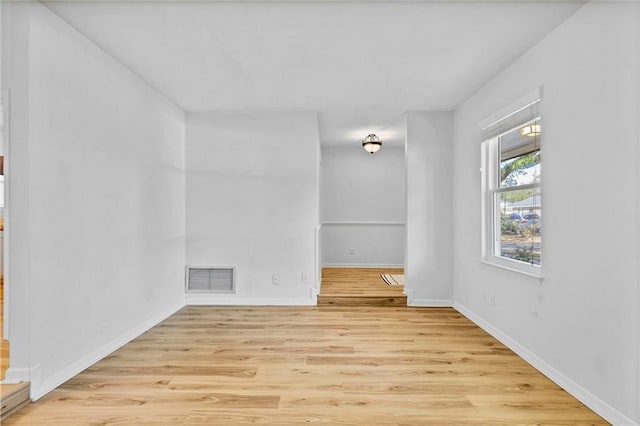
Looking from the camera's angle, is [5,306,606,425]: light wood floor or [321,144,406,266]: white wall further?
[321,144,406,266]: white wall

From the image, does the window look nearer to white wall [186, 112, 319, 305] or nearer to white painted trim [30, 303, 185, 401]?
white wall [186, 112, 319, 305]

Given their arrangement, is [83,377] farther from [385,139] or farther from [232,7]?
[385,139]

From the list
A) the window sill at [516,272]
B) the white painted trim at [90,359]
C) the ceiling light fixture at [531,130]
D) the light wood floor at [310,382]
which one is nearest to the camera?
the light wood floor at [310,382]

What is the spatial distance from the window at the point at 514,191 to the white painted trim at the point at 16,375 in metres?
3.72

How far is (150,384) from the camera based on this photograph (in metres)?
2.58

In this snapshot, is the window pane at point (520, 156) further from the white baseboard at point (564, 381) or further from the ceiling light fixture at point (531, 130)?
the white baseboard at point (564, 381)

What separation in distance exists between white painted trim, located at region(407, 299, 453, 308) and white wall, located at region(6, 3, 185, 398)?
319 cm

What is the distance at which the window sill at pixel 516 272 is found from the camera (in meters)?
2.86

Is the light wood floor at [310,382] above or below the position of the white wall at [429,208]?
below

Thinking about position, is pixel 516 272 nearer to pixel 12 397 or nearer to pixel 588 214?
pixel 588 214

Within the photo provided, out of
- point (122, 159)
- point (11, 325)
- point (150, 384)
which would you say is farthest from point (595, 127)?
point (11, 325)

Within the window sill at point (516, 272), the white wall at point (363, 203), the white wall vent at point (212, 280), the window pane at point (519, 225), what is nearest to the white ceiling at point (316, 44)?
the window pane at point (519, 225)

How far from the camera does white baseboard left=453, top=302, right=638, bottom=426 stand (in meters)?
2.10

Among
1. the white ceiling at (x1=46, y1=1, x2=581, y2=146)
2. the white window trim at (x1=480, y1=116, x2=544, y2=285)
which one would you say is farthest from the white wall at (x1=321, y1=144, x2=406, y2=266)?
the white window trim at (x1=480, y1=116, x2=544, y2=285)
